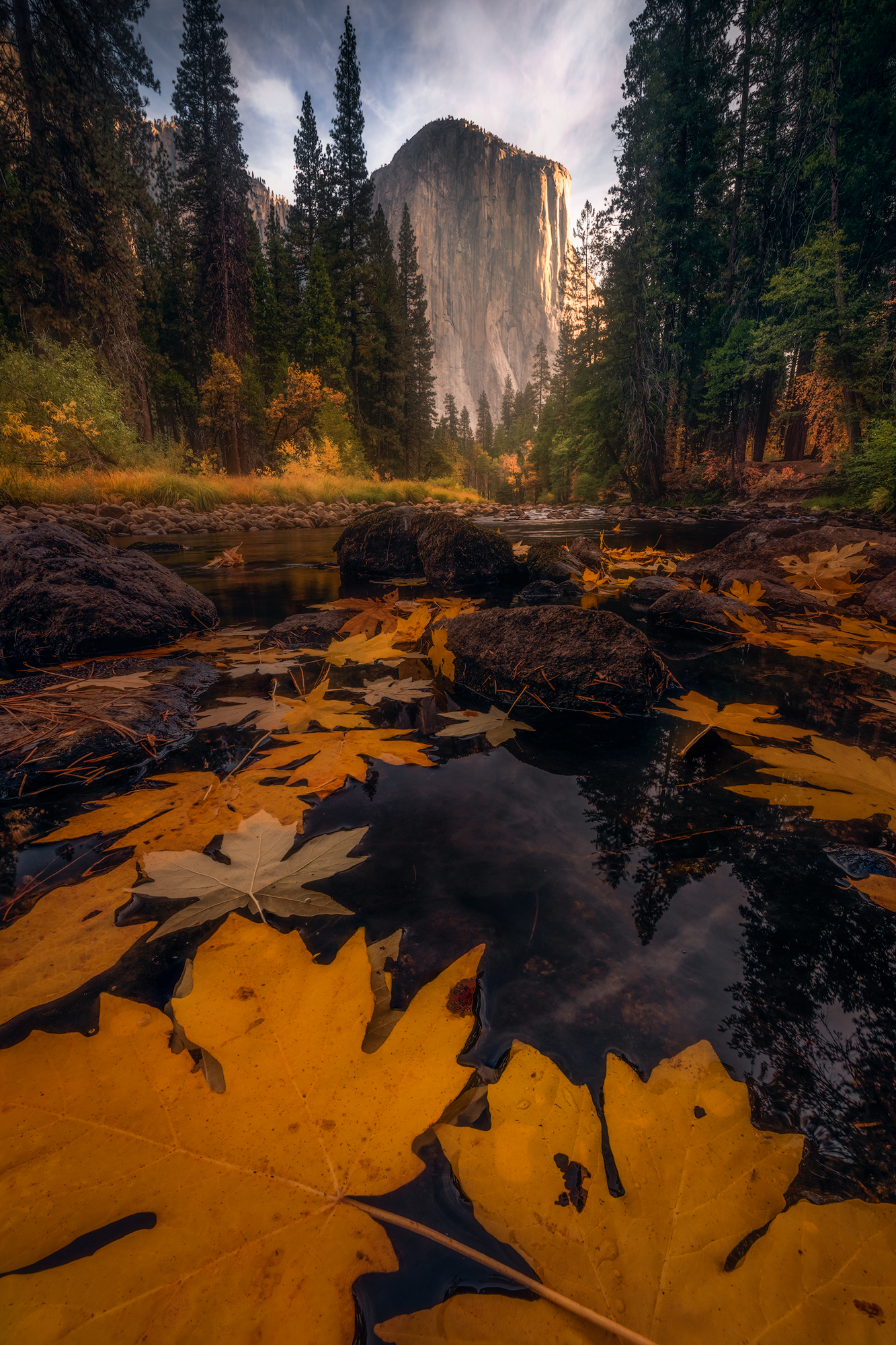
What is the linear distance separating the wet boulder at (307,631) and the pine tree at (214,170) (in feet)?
83.2

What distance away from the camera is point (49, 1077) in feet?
1.92

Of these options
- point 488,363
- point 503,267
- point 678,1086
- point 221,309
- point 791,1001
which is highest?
point 503,267

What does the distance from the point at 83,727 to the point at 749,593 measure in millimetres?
3662

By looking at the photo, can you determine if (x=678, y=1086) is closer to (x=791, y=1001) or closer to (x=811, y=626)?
(x=791, y=1001)

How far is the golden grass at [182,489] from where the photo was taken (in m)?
12.5

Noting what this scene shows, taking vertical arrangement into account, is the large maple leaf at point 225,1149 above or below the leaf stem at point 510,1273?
above

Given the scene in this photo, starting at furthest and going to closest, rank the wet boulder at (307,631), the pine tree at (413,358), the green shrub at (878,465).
Result: the pine tree at (413,358) → the green shrub at (878,465) → the wet boulder at (307,631)

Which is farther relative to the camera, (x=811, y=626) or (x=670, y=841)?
(x=811, y=626)

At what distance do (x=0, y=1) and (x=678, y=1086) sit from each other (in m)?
26.0

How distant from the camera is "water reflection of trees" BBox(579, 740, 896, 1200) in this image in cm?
66

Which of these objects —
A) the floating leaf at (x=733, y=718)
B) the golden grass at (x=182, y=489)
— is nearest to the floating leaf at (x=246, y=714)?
the floating leaf at (x=733, y=718)

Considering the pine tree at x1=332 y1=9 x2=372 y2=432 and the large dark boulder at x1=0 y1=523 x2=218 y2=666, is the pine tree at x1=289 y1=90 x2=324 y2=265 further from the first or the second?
the large dark boulder at x1=0 y1=523 x2=218 y2=666

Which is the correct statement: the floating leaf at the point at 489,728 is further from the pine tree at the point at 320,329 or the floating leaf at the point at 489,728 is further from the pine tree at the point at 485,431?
the pine tree at the point at 485,431

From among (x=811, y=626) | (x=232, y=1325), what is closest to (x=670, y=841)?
(x=232, y=1325)
